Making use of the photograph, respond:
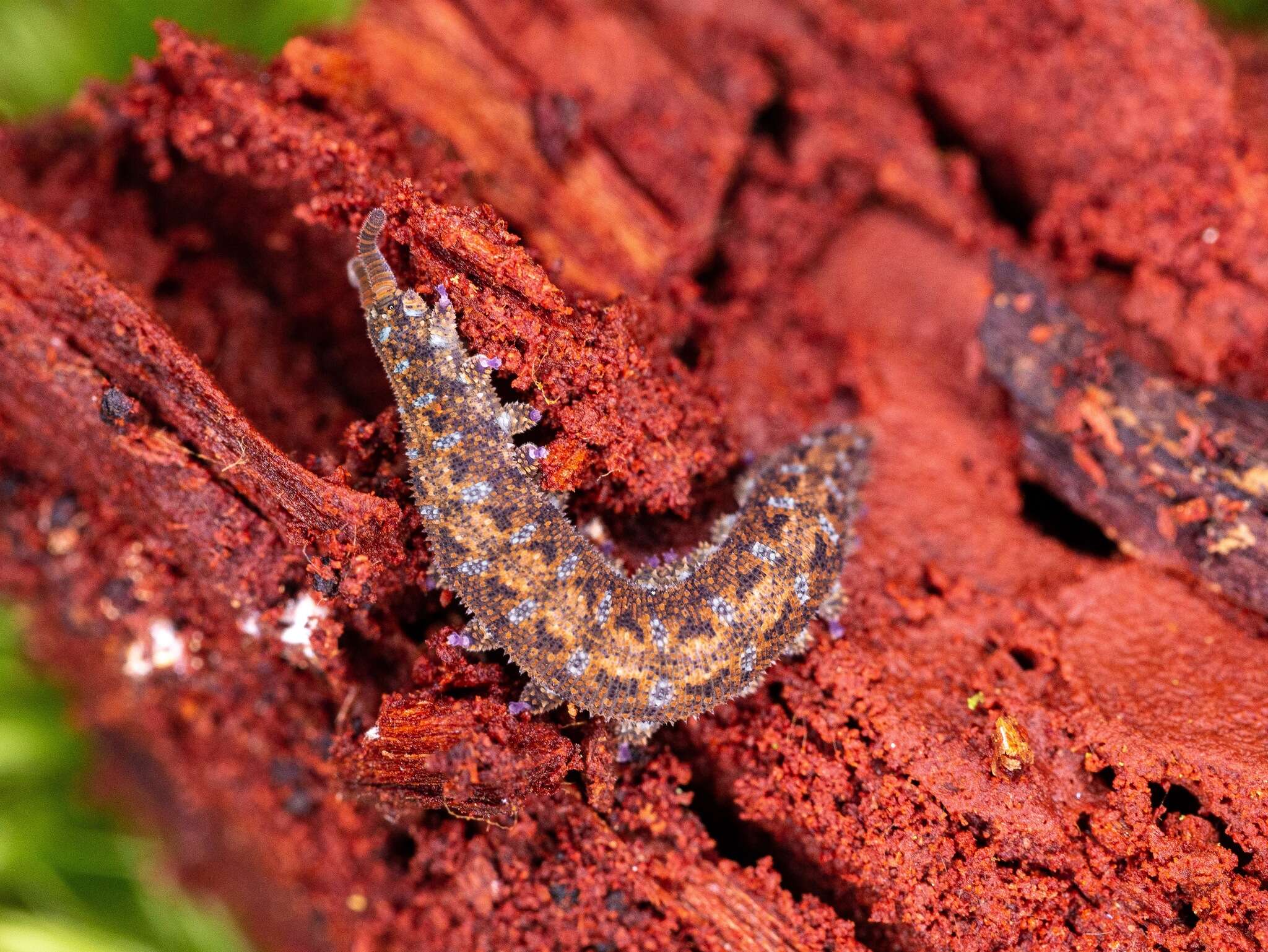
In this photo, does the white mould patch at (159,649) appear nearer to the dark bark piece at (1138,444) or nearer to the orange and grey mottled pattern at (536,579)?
the orange and grey mottled pattern at (536,579)

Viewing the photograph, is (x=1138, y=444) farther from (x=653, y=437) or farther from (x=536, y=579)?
(x=536, y=579)

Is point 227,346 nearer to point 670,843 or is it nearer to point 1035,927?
point 670,843

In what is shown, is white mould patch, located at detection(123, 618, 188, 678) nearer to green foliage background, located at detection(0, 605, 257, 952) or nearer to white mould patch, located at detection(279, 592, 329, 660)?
white mould patch, located at detection(279, 592, 329, 660)

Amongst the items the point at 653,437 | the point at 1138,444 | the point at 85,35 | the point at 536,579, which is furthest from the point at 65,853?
the point at 1138,444

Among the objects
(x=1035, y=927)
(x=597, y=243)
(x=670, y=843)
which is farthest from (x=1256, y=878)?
(x=597, y=243)

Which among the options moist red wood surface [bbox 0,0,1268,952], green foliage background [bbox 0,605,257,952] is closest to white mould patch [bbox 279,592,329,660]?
moist red wood surface [bbox 0,0,1268,952]
